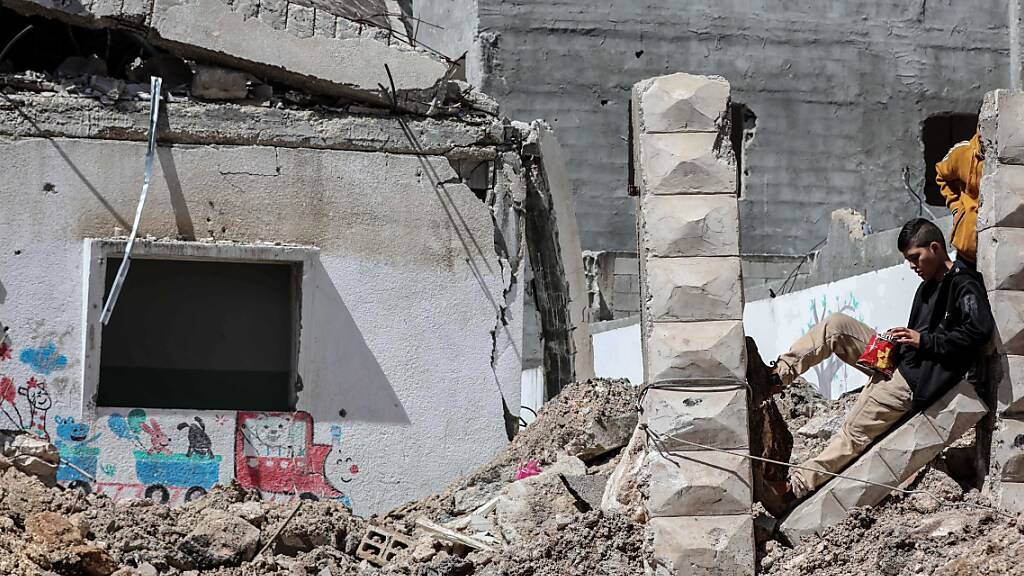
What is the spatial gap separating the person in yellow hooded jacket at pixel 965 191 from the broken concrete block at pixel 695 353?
123 cm

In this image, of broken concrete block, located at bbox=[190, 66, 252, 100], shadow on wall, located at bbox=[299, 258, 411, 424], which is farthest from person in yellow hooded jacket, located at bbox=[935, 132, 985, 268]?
broken concrete block, located at bbox=[190, 66, 252, 100]

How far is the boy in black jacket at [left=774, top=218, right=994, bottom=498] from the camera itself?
6.40m

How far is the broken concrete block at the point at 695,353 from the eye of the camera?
645 cm

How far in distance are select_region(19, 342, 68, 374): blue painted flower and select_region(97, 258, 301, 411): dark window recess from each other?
119cm

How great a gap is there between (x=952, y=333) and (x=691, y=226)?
122 cm

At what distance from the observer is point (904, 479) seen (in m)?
6.53

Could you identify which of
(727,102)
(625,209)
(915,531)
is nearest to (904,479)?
(915,531)

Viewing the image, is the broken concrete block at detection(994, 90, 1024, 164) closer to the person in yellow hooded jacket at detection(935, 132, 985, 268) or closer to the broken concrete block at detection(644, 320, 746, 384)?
the person in yellow hooded jacket at detection(935, 132, 985, 268)

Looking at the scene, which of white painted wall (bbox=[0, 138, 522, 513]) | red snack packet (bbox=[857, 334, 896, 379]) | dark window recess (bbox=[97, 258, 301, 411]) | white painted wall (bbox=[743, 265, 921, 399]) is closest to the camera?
red snack packet (bbox=[857, 334, 896, 379])

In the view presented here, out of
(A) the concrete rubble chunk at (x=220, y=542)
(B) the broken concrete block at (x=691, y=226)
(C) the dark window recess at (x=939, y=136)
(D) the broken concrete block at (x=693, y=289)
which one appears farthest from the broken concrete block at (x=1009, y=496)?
(C) the dark window recess at (x=939, y=136)

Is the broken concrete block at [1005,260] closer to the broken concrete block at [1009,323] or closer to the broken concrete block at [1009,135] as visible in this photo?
the broken concrete block at [1009,323]

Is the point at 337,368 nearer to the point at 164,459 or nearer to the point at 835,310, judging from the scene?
the point at 164,459

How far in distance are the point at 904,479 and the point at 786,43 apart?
14.9 meters

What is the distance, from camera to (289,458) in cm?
899
